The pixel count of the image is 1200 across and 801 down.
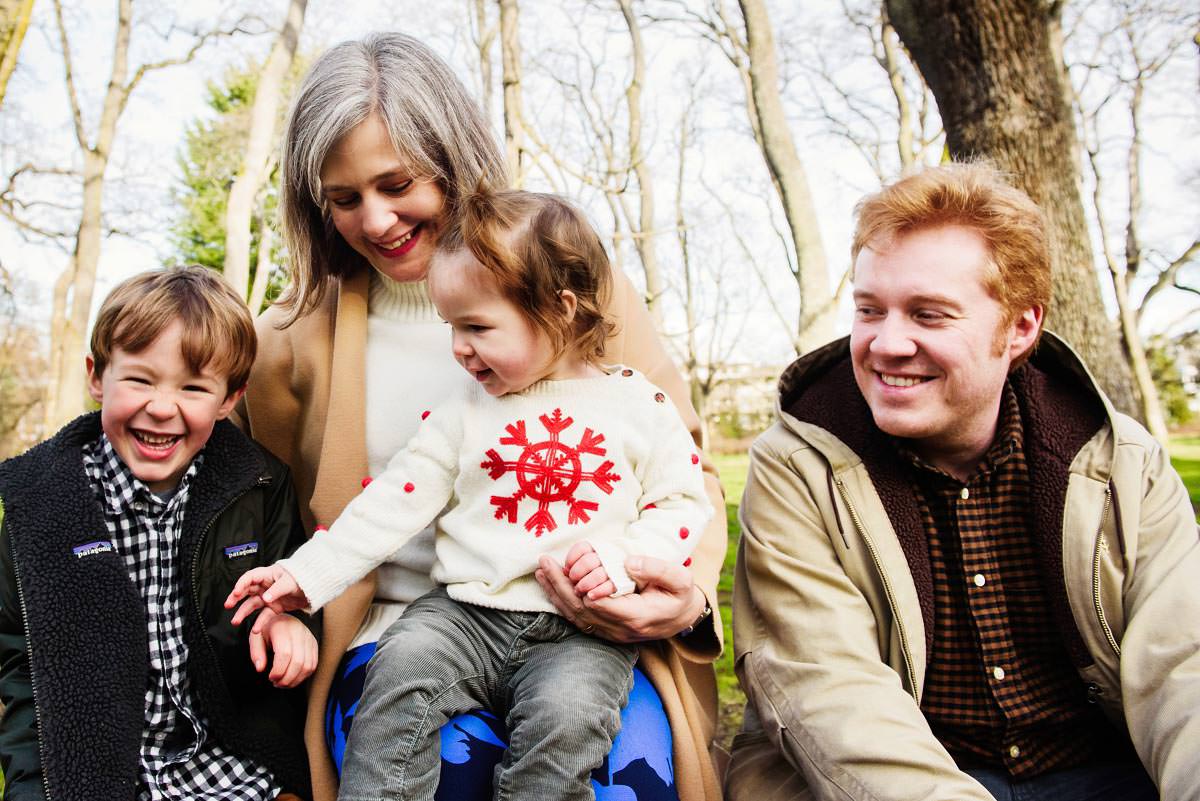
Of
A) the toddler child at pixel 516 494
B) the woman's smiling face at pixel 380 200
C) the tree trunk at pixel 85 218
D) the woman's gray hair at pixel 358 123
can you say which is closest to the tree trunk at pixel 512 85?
the woman's gray hair at pixel 358 123

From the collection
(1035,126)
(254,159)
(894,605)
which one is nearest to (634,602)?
(894,605)

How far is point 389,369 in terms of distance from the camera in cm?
232

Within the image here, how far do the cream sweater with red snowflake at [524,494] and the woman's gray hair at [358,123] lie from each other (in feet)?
1.84

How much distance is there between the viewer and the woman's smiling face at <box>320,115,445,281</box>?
2.12 metres

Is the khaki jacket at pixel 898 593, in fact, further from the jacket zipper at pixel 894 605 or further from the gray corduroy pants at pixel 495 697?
the gray corduroy pants at pixel 495 697

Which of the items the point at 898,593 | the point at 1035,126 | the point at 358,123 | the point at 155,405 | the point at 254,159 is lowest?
the point at 898,593

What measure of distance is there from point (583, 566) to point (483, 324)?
533 millimetres

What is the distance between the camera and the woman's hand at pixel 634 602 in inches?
70.7

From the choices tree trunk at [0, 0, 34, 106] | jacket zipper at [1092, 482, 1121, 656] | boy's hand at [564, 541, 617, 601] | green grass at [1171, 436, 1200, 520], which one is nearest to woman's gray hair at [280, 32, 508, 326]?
boy's hand at [564, 541, 617, 601]

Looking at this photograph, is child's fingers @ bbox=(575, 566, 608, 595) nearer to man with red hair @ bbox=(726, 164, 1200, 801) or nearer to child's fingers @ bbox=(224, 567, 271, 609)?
man with red hair @ bbox=(726, 164, 1200, 801)

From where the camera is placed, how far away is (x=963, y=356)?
190cm

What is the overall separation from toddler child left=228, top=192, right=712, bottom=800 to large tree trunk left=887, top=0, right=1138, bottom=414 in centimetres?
284

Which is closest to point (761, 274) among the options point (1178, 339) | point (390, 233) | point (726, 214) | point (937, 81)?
point (726, 214)

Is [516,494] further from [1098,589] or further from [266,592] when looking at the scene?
[1098,589]
